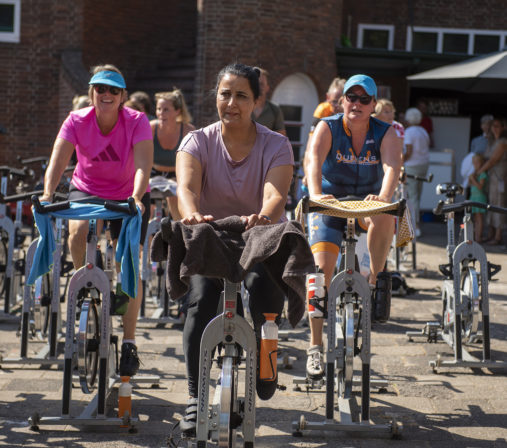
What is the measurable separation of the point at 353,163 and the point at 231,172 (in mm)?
1528

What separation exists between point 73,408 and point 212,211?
1743mm

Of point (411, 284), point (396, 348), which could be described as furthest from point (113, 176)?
point (411, 284)

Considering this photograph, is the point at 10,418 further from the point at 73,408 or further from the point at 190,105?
the point at 190,105

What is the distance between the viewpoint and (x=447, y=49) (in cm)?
2206

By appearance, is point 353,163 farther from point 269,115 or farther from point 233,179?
point 269,115

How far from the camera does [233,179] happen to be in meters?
4.63

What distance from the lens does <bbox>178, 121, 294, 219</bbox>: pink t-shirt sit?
463cm

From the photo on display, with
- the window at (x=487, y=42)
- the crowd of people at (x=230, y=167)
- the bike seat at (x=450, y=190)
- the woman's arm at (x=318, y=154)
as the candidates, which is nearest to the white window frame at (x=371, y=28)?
the window at (x=487, y=42)

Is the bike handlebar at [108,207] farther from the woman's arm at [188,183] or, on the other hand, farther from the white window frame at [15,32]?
the white window frame at [15,32]

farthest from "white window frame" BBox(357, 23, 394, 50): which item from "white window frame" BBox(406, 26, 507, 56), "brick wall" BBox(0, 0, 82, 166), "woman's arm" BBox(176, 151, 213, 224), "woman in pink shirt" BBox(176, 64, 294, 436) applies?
"woman's arm" BBox(176, 151, 213, 224)

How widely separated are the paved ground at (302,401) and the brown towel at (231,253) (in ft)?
4.39

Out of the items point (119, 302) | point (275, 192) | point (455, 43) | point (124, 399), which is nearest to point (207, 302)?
point (275, 192)

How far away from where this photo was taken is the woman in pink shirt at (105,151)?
5.77 m

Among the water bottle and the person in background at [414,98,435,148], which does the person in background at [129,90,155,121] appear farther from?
the person in background at [414,98,435,148]
